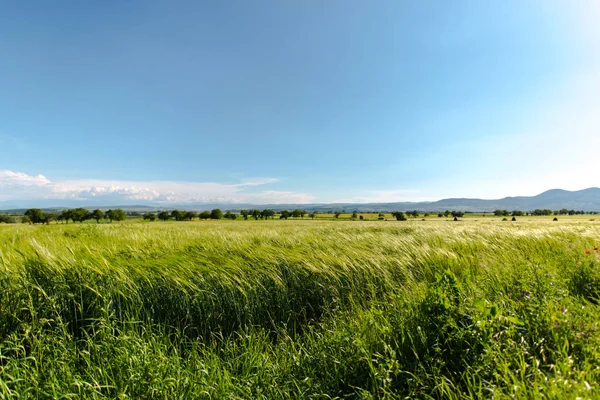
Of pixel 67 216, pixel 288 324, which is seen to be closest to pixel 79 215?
pixel 67 216

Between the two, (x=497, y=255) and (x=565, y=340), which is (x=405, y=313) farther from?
(x=497, y=255)

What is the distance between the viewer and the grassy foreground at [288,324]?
7.40ft

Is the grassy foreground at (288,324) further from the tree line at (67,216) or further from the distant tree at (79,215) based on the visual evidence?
the distant tree at (79,215)

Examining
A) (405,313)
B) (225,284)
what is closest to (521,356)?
(405,313)

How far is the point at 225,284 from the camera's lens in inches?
159

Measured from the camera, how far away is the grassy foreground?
7.40 ft

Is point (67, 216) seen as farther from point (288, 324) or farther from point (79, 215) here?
point (288, 324)

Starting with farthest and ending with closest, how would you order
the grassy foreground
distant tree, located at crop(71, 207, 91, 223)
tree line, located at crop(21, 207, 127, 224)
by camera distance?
distant tree, located at crop(71, 207, 91, 223) < tree line, located at crop(21, 207, 127, 224) < the grassy foreground

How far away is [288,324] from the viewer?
4.17 metres

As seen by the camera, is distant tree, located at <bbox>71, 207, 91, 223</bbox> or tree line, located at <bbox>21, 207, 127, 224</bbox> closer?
tree line, located at <bbox>21, 207, 127, 224</bbox>

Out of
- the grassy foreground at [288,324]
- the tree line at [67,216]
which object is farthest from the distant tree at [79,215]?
the grassy foreground at [288,324]

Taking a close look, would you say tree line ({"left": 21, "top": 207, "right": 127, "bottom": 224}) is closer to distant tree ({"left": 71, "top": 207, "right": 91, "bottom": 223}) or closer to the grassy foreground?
distant tree ({"left": 71, "top": 207, "right": 91, "bottom": 223})

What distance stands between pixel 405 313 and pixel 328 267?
1.63m

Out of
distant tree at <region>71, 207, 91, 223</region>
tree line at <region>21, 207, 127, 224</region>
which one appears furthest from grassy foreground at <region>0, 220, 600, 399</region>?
distant tree at <region>71, 207, 91, 223</region>
